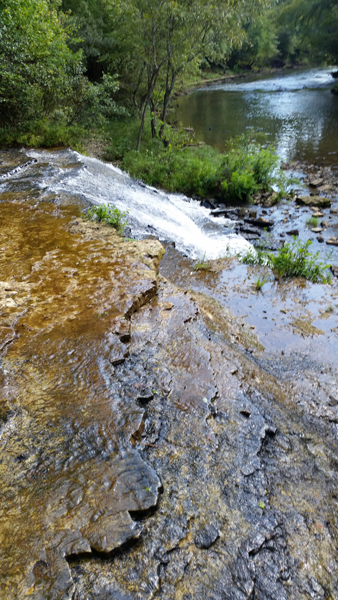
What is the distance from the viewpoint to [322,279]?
5934 mm

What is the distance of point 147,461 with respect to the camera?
2246 mm

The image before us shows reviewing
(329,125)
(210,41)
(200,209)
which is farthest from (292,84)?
(200,209)

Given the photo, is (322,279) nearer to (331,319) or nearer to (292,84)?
(331,319)

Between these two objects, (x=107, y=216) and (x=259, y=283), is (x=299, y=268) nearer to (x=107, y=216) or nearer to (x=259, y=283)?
(x=259, y=283)

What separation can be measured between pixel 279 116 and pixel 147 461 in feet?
72.8

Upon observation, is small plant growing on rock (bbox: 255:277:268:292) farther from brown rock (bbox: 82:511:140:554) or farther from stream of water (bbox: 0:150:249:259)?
brown rock (bbox: 82:511:140:554)

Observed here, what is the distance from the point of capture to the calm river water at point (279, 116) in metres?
14.5

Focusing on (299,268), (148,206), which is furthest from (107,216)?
(299,268)

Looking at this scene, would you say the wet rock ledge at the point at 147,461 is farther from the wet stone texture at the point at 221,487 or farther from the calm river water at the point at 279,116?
the calm river water at the point at 279,116

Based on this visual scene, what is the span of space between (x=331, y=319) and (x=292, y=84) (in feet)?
115

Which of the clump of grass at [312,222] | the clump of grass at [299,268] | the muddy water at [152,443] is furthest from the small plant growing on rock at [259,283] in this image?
the clump of grass at [312,222]

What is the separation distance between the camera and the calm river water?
47.6ft

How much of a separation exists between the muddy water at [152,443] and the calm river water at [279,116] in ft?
37.7

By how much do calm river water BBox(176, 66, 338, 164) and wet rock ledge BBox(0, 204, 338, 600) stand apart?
40.2 ft
